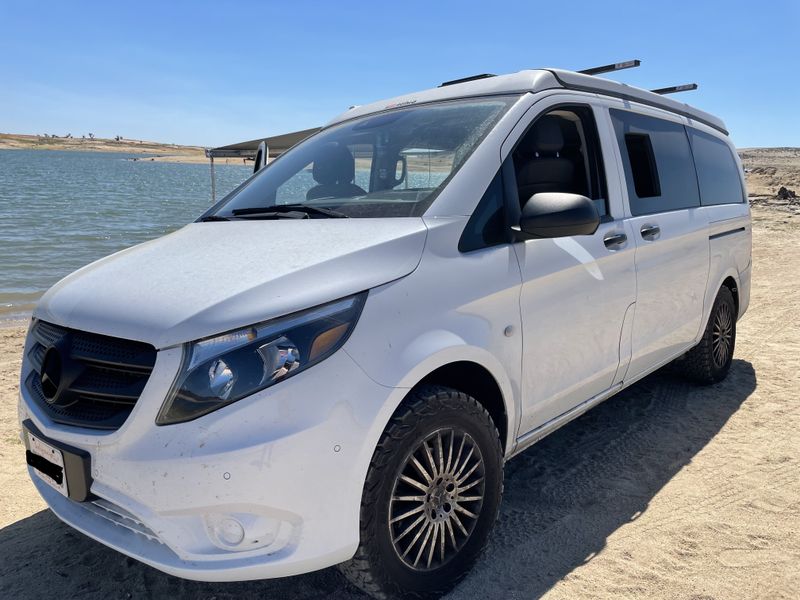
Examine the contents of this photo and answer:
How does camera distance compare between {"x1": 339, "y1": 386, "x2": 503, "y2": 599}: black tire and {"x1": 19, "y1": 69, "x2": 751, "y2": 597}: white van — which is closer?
{"x1": 19, "y1": 69, "x2": 751, "y2": 597}: white van

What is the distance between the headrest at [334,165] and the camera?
10.0 feet

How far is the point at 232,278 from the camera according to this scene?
2.02 meters

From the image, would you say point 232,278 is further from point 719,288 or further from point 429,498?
point 719,288

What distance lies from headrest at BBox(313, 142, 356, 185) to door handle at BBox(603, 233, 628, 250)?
4.18 ft

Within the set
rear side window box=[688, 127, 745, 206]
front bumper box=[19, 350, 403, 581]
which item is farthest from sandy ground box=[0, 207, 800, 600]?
rear side window box=[688, 127, 745, 206]

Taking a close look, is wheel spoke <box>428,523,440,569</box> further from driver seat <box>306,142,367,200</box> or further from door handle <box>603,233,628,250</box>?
door handle <box>603,233,628,250</box>

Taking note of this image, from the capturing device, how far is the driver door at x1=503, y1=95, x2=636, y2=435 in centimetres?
262

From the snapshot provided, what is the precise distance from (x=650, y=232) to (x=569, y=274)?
3.05ft

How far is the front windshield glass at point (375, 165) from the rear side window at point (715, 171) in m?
2.16

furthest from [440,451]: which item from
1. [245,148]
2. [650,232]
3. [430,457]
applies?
[245,148]

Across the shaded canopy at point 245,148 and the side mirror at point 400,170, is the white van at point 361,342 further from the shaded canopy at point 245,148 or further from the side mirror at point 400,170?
the shaded canopy at point 245,148

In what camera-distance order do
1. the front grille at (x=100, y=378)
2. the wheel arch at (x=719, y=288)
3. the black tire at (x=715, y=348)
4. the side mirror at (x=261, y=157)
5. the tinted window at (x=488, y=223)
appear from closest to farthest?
the front grille at (x=100, y=378) < the tinted window at (x=488, y=223) < the wheel arch at (x=719, y=288) < the black tire at (x=715, y=348) < the side mirror at (x=261, y=157)

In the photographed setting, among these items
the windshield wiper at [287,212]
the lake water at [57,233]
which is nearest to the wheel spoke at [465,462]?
the windshield wiper at [287,212]

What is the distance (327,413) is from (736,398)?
3780 mm
